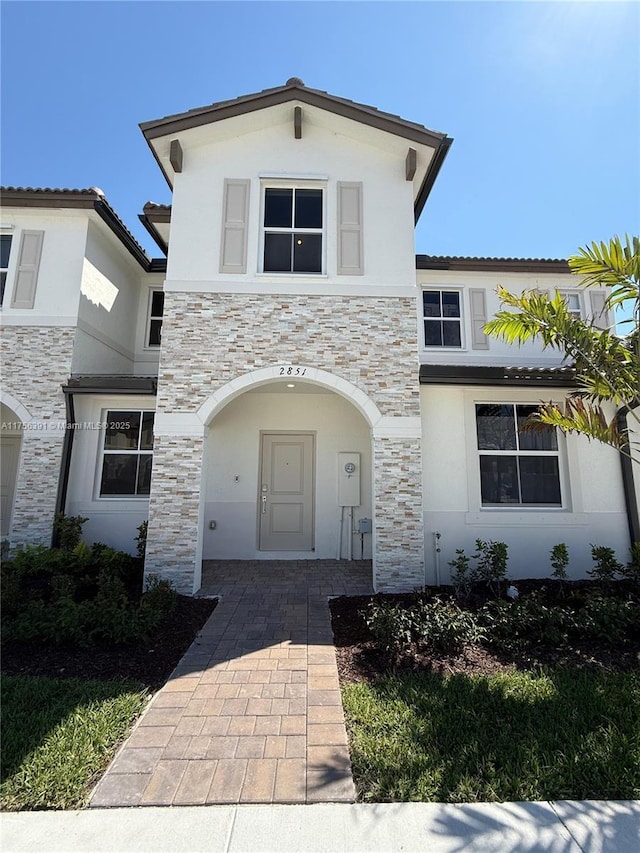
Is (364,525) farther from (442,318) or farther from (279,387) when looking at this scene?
(442,318)

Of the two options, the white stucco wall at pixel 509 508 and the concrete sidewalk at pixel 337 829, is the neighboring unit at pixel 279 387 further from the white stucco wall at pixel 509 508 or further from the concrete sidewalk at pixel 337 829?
the concrete sidewalk at pixel 337 829

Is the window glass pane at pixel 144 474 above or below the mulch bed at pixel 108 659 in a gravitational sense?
above

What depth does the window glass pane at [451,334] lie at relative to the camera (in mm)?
11469

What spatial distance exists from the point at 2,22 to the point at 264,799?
970 centimetres

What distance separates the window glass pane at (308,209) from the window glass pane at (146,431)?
5.00m

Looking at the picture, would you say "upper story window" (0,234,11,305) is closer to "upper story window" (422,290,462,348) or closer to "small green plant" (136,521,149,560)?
"small green plant" (136,521,149,560)

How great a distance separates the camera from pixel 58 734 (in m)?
3.38

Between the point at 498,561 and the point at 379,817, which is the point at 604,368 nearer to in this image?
the point at 498,561

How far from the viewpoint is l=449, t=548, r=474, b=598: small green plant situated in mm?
6941

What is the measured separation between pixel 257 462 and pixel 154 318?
5440 mm

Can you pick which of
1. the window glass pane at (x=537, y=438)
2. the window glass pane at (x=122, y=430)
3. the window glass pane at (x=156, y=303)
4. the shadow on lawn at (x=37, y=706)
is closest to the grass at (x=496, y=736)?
the shadow on lawn at (x=37, y=706)

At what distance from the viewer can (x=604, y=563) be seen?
7180 mm

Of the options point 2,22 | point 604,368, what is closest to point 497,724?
point 604,368

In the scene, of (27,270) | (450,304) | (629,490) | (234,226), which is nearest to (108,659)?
(234,226)
